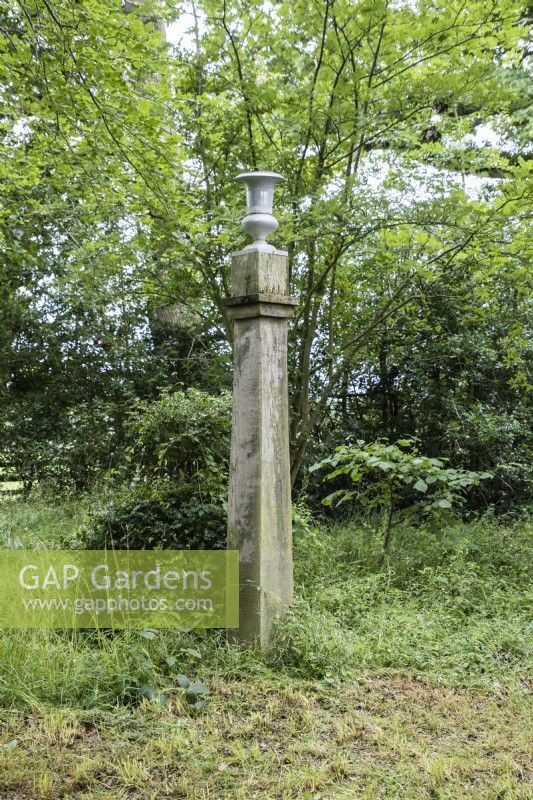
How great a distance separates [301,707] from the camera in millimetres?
3373

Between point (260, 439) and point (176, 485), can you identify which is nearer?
point (260, 439)

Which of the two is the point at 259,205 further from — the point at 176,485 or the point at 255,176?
the point at 176,485

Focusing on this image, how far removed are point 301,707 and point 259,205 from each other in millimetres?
2620

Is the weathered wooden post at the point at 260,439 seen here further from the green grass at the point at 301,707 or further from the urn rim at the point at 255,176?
the green grass at the point at 301,707

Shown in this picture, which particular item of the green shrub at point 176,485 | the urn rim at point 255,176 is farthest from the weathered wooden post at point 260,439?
the green shrub at point 176,485

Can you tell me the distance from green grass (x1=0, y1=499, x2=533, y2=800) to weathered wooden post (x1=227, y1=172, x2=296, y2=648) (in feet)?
0.68

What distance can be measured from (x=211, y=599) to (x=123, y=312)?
5.47 metres

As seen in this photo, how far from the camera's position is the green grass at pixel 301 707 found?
277cm

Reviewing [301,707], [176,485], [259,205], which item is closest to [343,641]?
[301,707]

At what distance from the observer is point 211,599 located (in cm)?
429

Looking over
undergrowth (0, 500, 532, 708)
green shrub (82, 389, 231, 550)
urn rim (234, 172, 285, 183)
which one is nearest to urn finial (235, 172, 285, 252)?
urn rim (234, 172, 285, 183)

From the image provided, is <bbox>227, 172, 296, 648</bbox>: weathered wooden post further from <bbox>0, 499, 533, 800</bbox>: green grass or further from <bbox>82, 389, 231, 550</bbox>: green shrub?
<bbox>82, 389, 231, 550</bbox>: green shrub

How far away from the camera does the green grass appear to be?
2.77 meters

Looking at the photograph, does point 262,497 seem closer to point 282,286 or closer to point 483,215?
point 282,286
